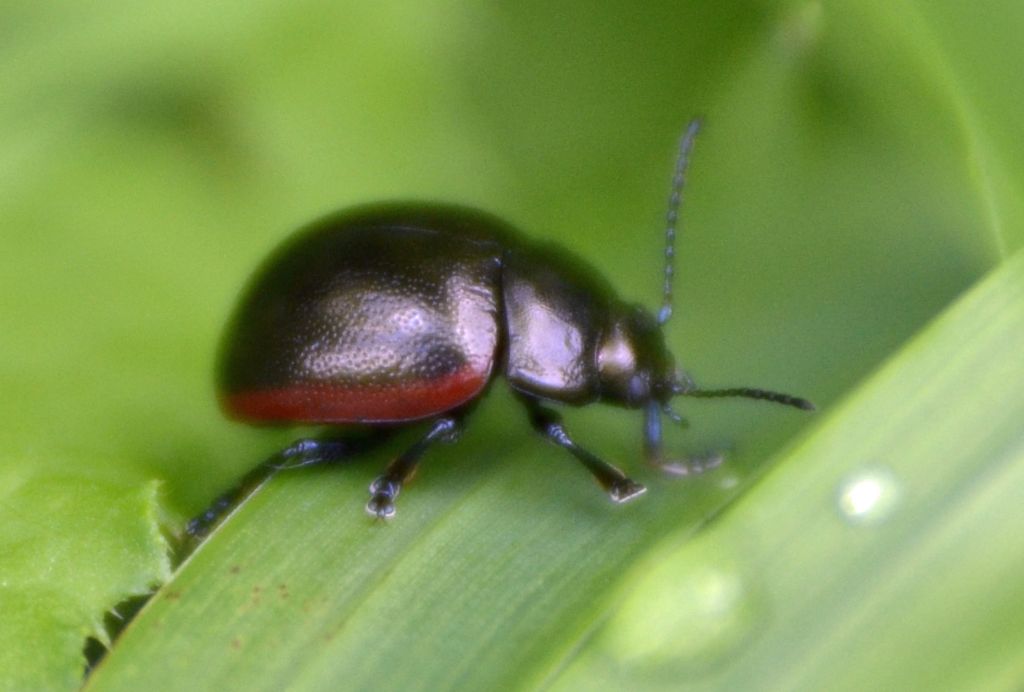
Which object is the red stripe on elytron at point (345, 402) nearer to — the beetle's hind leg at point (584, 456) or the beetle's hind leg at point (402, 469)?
the beetle's hind leg at point (402, 469)

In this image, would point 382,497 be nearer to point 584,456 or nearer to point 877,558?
point 584,456

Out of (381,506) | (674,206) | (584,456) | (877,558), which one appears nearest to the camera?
(877,558)

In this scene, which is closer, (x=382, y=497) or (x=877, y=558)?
(x=877, y=558)

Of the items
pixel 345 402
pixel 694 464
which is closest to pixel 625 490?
pixel 694 464

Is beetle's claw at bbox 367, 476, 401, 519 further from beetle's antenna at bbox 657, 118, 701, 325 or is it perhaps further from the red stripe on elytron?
beetle's antenna at bbox 657, 118, 701, 325

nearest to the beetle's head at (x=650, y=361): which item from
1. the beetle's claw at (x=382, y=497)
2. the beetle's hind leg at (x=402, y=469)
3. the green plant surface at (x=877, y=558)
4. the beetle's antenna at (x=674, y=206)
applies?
the beetle's antenna at (x=674, y=206)

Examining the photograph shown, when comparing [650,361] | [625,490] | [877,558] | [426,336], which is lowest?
[426,336]
